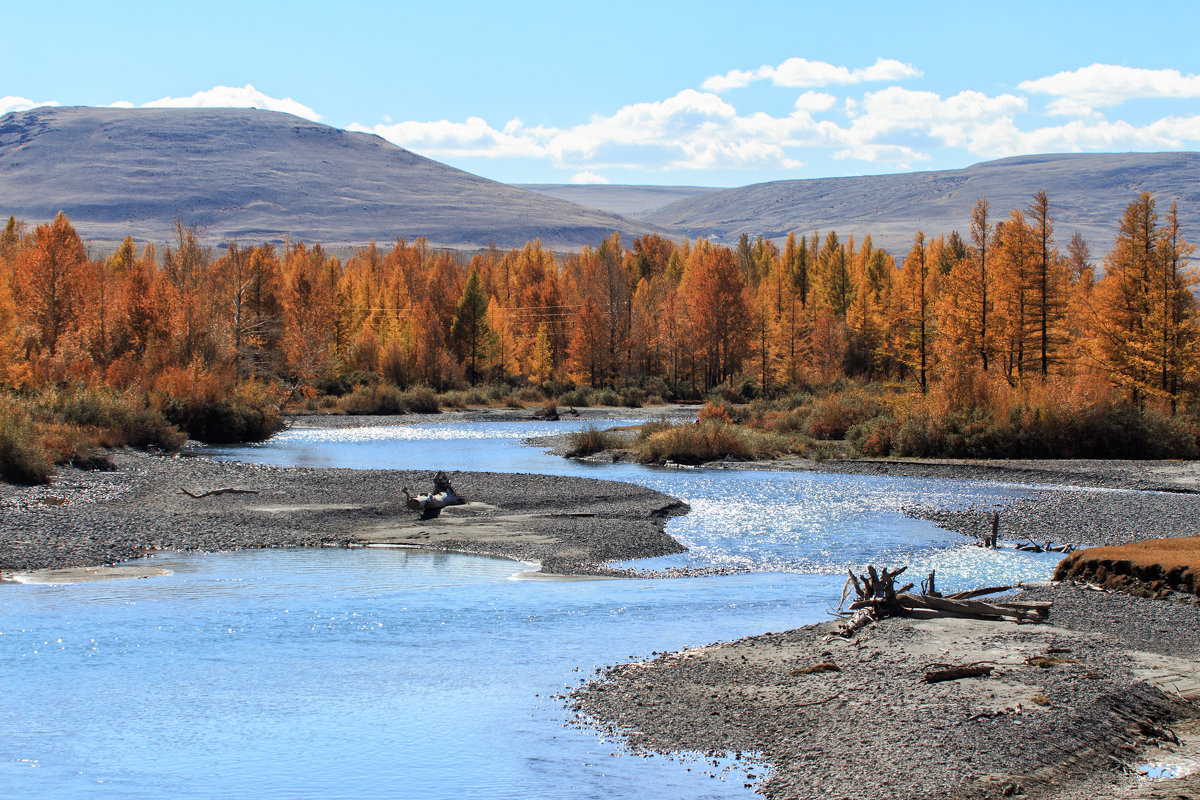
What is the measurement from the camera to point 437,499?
76.6 ft

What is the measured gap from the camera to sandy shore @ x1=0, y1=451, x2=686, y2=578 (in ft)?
61.7

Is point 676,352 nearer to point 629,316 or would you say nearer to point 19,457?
point 629,316

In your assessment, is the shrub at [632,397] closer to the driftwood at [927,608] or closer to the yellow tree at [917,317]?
the yellow tree at [917,317]

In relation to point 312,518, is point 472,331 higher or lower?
higher

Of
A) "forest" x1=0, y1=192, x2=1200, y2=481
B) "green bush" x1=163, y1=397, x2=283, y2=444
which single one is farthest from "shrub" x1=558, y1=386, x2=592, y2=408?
"green bush" x1=163, y1=397, x2=283, y2=444

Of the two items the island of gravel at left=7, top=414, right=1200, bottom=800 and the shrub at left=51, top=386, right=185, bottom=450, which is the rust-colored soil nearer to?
the island of gravel at left=7, top=414, right=1200, bottom=800

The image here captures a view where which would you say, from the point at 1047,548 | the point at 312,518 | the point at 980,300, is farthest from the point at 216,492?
the point at 980,300

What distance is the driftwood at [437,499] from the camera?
23016 millimetres

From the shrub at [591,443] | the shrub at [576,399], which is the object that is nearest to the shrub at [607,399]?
the shrub at [576,399]

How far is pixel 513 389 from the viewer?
243ft

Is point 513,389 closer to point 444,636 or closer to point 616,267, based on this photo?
point 616,267

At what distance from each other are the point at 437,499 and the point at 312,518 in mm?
2843

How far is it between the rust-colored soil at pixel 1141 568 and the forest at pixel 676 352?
68.4 feet

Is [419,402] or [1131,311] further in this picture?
[419,402]
